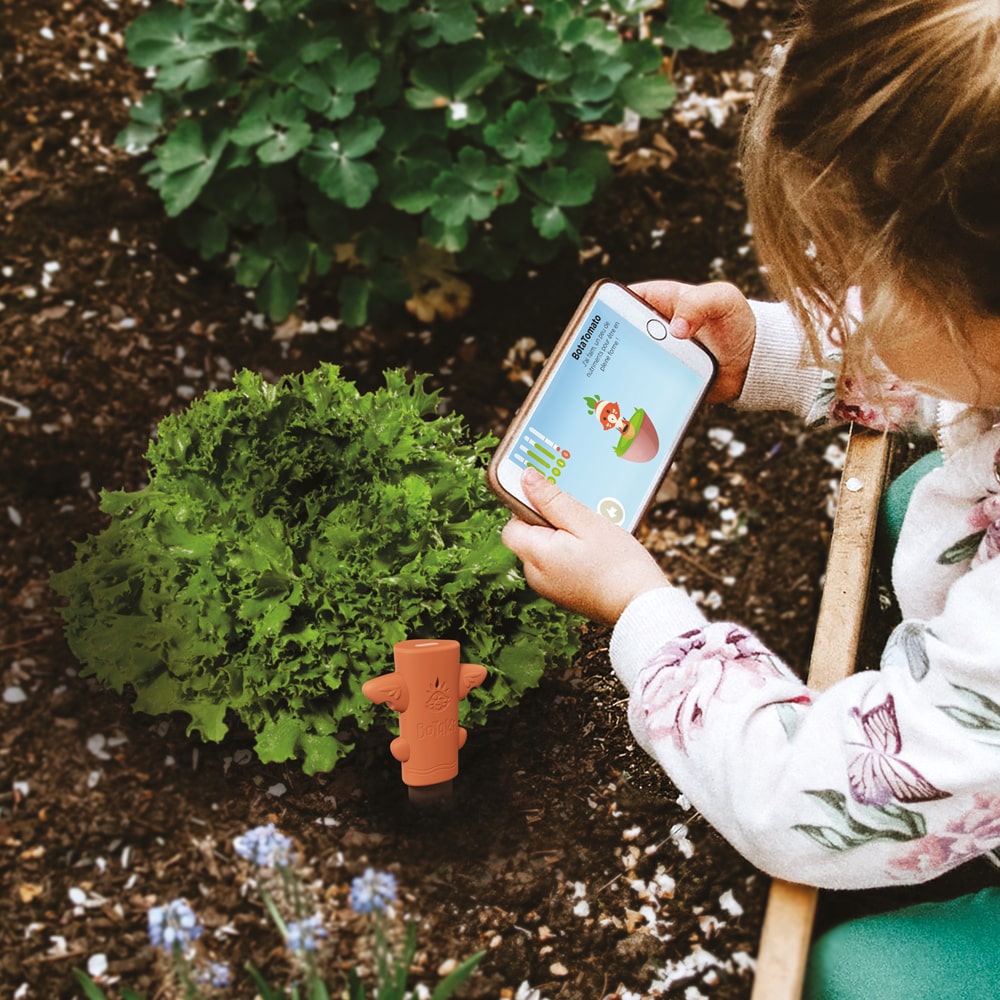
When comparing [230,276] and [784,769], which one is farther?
[230,276]

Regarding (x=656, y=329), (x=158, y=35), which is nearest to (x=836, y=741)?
(x=656, y=329)

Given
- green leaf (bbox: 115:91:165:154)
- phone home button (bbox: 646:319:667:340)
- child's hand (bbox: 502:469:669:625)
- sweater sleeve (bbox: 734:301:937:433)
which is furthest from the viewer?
green leaf (bbox: 115:91:165:154)

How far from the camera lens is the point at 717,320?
3.91 ft

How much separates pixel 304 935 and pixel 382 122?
1.25 metres

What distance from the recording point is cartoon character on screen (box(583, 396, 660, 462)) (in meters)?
1.07

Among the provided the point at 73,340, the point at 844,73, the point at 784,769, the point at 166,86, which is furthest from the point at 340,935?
the point at 166,86

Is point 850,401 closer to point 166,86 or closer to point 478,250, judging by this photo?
point 478,250

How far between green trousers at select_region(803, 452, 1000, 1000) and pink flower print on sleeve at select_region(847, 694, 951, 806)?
0.73 feet

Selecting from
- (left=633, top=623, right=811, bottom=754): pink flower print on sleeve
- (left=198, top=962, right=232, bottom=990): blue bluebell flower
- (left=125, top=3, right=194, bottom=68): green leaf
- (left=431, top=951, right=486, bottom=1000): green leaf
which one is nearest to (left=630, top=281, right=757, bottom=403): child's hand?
(left=633, top=623, right=811, bottom=754): pink flower print on sleeve

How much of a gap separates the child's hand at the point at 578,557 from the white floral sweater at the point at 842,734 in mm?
23

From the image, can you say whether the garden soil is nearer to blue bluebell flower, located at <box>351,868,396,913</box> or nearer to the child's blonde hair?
blue bluebell flower, located at <box>351,868,396,913</box>

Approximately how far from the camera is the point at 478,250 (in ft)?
5.60

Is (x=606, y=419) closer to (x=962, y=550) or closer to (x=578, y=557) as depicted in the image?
(x=578, y=557)

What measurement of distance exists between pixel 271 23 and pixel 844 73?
3.71 ft
